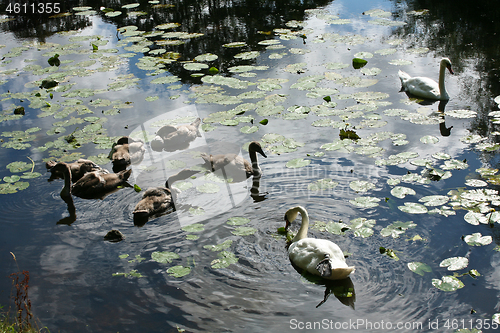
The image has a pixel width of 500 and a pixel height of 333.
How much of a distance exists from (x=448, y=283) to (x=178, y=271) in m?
2.86

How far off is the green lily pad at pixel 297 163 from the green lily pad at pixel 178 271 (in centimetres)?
245

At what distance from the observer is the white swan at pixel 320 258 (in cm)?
421

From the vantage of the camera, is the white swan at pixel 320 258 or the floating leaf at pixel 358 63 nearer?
the white swan at pixel 320 258

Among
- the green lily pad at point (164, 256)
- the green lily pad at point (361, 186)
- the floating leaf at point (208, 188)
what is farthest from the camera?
the floating leaf at point (208, 188)

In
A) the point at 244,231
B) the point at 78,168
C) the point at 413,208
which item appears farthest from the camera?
the point at 78,168

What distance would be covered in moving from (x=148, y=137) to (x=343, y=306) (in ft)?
16.0

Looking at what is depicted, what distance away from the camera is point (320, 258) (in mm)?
4348

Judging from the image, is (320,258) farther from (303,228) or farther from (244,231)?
(244,231)

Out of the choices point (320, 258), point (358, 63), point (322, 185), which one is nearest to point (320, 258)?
point (320, 258)

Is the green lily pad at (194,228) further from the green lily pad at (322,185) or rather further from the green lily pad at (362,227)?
the green lily pad at (362,227)

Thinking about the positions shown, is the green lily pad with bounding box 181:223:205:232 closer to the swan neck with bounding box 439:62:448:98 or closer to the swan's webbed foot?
the swan's webbed foot

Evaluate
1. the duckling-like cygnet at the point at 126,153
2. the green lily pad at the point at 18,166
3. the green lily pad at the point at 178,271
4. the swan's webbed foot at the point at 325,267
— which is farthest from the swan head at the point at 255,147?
the green lily pad at the point at 18,166

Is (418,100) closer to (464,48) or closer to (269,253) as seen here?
(464,48)

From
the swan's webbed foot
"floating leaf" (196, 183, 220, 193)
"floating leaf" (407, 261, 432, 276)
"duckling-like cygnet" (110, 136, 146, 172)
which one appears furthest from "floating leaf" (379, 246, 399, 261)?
"duckling-like cygnet" (110, 136, 146, 172)
